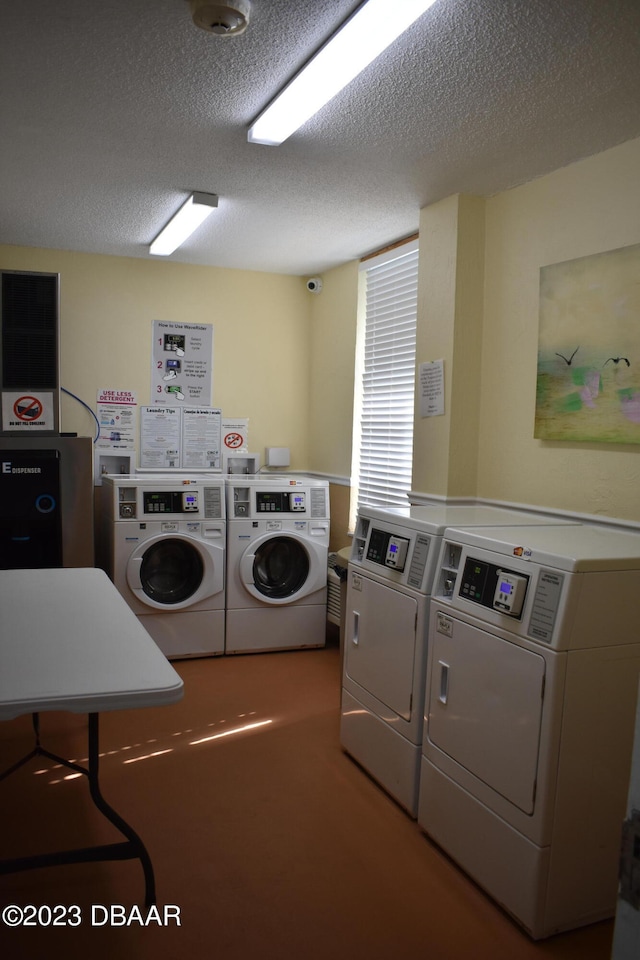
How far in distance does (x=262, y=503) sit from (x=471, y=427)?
1547mm

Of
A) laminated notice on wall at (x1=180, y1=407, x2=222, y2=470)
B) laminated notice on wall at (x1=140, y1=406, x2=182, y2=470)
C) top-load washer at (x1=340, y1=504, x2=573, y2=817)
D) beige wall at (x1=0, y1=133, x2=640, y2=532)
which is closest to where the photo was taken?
top-load washer at (x1=340, y1=504, x2=573, y2=817)

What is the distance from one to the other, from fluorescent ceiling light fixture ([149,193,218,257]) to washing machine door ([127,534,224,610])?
177 centimetres

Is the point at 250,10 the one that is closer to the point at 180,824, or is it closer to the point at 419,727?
the point at 419,727

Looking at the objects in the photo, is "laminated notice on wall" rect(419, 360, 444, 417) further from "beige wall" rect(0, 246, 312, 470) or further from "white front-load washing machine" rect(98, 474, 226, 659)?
"beige wall" rect(0, 246, 312, 470)

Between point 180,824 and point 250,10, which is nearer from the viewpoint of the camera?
point 250,10

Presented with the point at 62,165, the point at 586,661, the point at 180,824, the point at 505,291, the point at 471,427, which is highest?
the point at 62,165

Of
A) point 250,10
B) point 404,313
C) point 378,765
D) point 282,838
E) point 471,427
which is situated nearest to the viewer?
point 250,10

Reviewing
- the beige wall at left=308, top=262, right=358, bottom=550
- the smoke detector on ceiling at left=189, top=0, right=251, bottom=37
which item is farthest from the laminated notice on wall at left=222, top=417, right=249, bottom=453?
the smoke detector on ceiling at left=189, top=0, right=251, bottom=37

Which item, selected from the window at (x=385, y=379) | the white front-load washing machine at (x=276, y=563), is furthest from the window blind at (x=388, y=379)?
the white front-load washing machine at (x=276, y=563)

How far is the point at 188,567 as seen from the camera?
452 cm

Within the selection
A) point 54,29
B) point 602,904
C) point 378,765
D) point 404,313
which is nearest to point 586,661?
point 602,904

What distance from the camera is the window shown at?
4285 millimetres

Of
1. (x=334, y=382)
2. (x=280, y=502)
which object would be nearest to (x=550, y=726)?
(x=280, y=502)

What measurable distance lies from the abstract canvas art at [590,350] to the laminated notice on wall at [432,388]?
0.57 meters
